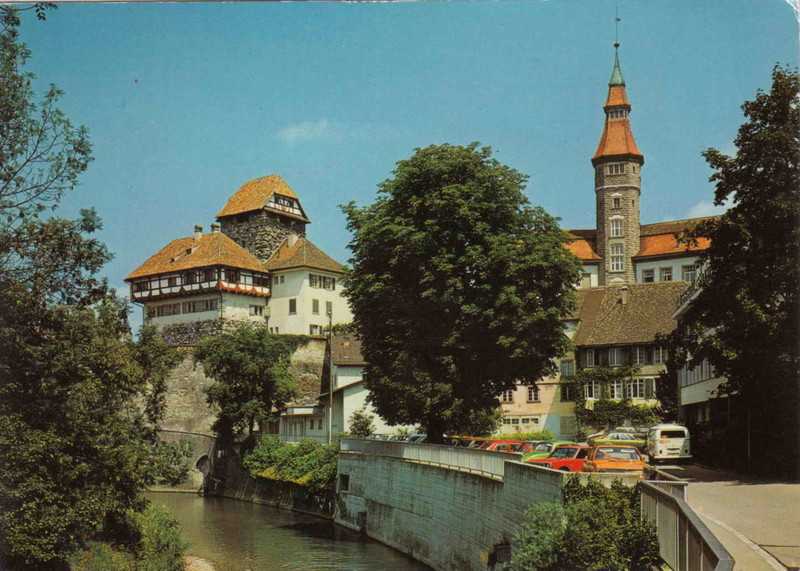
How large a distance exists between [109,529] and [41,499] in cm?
792

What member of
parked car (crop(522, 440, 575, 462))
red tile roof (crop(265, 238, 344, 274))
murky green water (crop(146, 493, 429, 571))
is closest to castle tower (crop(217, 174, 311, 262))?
red tile roof (crop(265, 238, 344, 274))

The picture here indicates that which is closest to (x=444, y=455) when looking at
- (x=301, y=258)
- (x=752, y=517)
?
(x=752, y=517)

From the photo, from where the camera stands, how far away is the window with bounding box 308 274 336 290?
91438mm

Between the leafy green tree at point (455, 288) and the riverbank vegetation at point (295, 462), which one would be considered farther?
the riverbank vegetation at point (295, 462)

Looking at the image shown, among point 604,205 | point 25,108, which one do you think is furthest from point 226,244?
point 25,108

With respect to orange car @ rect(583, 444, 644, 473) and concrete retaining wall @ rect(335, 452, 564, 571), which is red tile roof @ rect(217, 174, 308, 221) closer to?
concrete retaining wall @ rect(335, 452, 564, 571)

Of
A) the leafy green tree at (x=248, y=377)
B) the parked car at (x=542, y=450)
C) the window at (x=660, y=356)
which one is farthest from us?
the window at (x=660, y=356)

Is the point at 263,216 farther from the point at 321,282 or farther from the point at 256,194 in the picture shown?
the point at 321,282

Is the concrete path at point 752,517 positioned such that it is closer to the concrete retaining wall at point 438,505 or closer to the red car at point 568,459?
the red car at point 568,459

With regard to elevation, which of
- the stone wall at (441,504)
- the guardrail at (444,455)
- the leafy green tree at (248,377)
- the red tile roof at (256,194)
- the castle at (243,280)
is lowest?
the stone wall at (441,504)

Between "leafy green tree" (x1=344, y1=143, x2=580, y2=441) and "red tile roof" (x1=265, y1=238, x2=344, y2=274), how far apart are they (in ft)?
154

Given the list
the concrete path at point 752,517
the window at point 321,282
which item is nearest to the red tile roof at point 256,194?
the window at point 321,282

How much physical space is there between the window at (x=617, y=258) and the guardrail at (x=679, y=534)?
276 feet

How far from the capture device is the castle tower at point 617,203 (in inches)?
4033
